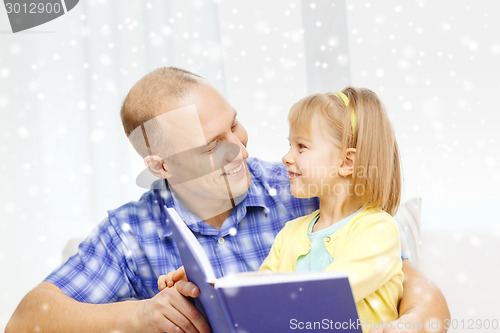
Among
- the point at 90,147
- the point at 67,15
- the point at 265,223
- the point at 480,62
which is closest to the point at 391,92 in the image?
the point at 480,62

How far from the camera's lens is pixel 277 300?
0.78 m

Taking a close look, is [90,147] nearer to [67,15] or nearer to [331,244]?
[67,15]

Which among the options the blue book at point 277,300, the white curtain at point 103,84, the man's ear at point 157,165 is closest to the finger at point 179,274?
the blue book at point 277,300

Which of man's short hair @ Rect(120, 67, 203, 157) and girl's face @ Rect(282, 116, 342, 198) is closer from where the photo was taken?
girl's face @ Rect(282, 116, 342, 198)

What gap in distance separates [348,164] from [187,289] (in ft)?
1.51

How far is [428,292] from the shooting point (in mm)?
1108

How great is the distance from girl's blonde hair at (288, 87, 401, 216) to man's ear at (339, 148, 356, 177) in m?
0.01

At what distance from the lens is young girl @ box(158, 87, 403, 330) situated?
111cm

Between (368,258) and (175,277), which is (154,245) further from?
(368,258)

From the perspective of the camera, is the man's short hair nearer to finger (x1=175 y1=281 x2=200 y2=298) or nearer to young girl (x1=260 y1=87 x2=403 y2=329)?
young girl (x1=260 y1=87 x2=403 y2=329)

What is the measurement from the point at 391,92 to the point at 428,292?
1.15m

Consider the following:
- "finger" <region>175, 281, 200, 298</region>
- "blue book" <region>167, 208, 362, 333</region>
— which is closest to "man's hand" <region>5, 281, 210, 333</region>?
"finger" <region>175, 281, 200, 298</region>

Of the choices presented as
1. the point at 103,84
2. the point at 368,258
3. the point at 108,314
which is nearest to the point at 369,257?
the point at 368,258

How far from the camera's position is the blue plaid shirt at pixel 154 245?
1.33 meters
